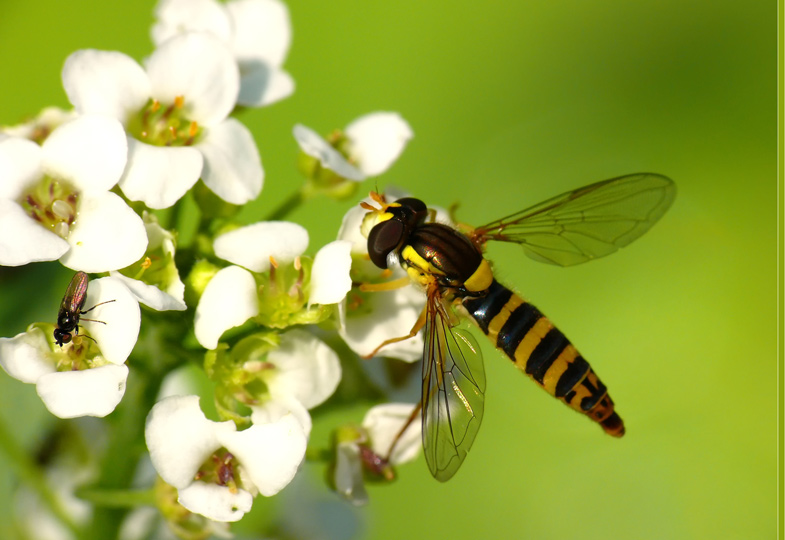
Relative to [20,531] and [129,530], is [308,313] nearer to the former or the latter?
[129,530]

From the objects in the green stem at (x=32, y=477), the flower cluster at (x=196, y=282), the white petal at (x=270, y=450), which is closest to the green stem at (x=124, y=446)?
the flower cluster at (x=196, y=282)

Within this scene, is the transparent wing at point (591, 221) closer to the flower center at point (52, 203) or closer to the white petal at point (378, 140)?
the white petal at point (378, 140)

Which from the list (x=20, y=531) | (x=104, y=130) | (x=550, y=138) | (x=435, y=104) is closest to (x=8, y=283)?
(x=20, y=531)

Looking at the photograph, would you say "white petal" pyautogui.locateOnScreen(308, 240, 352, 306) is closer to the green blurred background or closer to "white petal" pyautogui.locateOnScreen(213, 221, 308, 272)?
"white petal" pyautogui.locateOnScreen(213, 221, 308, 272)

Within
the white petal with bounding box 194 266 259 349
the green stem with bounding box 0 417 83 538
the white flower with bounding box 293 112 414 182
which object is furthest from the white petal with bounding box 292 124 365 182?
the green stem with bounding box 0 417 83 538

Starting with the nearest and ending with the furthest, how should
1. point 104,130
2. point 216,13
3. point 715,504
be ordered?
point 104,130, point 216,13, point 715,504

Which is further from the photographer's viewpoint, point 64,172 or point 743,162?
point 743,162

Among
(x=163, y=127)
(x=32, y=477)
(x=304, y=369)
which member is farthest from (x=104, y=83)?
(x=32, y=477)

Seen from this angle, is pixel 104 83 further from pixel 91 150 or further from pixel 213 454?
pixel 213 454
